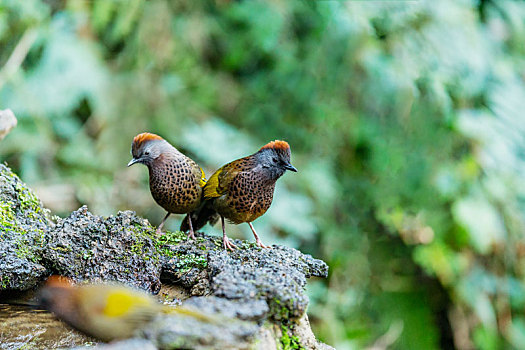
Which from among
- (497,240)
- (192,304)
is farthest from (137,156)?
(497,240)

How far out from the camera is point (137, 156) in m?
2.87

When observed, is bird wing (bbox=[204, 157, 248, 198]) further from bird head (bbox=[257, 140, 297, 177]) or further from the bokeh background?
the bokeh background

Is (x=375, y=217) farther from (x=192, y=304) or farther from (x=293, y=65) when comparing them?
(x=192, y=304)

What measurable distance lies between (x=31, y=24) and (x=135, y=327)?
4808mm

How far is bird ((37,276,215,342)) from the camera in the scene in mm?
1788

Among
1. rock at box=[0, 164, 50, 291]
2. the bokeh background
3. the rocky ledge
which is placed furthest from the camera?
the bokeh background

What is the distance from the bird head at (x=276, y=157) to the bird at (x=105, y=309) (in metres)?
0.97

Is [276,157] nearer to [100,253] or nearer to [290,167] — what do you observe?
[290,167]

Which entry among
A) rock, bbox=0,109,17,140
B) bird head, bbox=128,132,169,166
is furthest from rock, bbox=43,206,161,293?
rock, bbox=0,109,17,140

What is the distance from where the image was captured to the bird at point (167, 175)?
9.21 ft

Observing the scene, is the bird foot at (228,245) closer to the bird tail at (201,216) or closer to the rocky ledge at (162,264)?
the rocky ledge at (162,264)

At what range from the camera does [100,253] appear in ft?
8.22

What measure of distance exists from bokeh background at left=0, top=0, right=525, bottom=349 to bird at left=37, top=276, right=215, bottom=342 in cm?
288

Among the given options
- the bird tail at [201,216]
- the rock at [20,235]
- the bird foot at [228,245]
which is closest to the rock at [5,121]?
the rock at [20,235]
